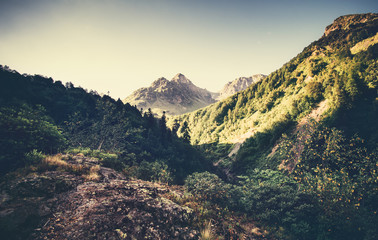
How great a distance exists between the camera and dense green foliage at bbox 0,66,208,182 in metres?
12.1

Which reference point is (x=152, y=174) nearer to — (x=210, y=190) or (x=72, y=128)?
(x=210, y=190)

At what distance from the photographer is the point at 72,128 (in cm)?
Result: 2212

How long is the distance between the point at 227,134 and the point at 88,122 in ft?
122

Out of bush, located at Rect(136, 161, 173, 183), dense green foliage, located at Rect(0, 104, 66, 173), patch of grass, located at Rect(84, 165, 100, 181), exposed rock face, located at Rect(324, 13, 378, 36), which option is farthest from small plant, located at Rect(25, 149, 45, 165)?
exposed rock face, located at Rect(324, 13, 378, 36)

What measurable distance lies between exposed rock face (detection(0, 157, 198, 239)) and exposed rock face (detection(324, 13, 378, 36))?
55.3 metres

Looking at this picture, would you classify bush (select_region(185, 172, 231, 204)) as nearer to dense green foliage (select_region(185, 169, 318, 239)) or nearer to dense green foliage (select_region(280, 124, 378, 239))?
dense green foliage (select_region(185, 169, 318, 239))

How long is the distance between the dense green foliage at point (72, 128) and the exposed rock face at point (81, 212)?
488 cm

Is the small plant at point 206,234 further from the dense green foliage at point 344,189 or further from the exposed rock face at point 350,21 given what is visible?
the exposed rock face at point 350,21

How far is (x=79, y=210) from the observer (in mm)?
7172

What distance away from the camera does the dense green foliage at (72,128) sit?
478 inches

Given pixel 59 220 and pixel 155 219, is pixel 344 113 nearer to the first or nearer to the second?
pixel 155 219

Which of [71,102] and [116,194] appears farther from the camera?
[71,102]

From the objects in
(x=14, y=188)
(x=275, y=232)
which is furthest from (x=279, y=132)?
(x=14, y=188)

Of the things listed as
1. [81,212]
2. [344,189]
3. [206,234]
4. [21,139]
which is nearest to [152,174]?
[81,212]
